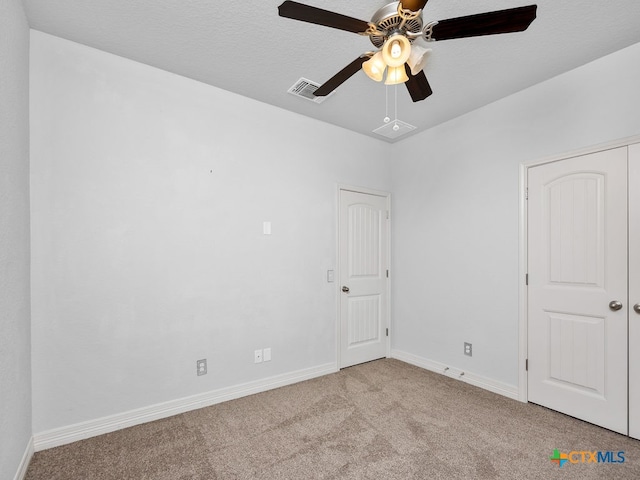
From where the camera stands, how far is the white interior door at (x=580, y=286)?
2328 millimetres

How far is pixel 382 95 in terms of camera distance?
294 centimetres

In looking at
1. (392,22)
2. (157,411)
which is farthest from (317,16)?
(157,411)

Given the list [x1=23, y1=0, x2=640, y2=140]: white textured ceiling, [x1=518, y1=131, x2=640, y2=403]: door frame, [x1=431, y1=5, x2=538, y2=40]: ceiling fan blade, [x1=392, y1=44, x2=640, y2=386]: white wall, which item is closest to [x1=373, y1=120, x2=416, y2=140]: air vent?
[x1=392, y1=44, x2=640, y2=386]: white wall

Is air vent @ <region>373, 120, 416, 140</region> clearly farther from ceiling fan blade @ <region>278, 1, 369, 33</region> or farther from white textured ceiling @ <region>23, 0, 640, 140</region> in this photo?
ceiling fan blade @ <region>278, 1, 369, 33</region>

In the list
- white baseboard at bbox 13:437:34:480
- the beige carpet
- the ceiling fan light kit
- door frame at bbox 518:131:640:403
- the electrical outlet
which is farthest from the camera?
door frame at bbox 518:131:640:403

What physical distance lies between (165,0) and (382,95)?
1860 millimetres

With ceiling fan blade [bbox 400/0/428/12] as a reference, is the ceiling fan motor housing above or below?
above

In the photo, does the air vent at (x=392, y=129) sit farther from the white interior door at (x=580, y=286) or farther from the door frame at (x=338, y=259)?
the white interior door at (x=580, y=286)

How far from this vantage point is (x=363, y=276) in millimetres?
3865

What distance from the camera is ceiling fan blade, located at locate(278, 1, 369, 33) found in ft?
4.41

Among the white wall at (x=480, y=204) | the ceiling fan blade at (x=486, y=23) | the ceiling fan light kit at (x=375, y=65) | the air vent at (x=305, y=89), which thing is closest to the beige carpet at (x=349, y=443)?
the white wall at (x=480, y=204)

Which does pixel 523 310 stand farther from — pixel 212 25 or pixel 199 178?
pixel 212 25

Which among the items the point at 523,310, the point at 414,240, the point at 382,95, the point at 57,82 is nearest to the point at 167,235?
the point at 57,82
